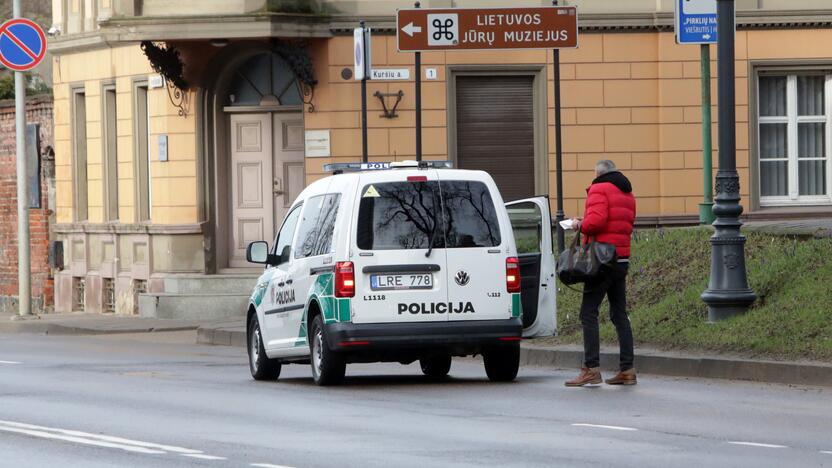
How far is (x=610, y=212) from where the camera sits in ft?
47.4

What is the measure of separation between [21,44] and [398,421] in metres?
17.1

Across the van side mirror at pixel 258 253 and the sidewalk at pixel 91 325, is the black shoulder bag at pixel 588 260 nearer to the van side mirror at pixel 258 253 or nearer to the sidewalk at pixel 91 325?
the van side mirror at pixel 258 253

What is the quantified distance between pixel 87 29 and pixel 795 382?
18.2 meters

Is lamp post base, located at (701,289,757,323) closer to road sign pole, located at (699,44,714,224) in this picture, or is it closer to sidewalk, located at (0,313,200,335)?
road sign pole, located at (699,44,714,224)

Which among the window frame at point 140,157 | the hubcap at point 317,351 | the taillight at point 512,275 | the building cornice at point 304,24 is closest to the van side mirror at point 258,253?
the hubcap at point 317,351

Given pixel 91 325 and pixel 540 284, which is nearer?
pixel 540 284

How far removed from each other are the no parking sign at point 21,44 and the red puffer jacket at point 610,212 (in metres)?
14.8

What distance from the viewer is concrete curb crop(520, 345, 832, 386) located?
556 inches

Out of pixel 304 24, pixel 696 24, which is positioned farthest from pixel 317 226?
pixel 304 24

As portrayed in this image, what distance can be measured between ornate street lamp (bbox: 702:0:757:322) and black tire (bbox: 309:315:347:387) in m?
3.79

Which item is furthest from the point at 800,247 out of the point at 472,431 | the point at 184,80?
the point at 184,80

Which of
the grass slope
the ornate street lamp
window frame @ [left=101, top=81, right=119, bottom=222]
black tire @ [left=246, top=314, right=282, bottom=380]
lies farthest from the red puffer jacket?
window frame @ [left=101, top=81, right=119, bottom=222]

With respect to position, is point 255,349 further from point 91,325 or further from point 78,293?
point 78,293

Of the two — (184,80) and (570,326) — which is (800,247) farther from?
(184,80)
